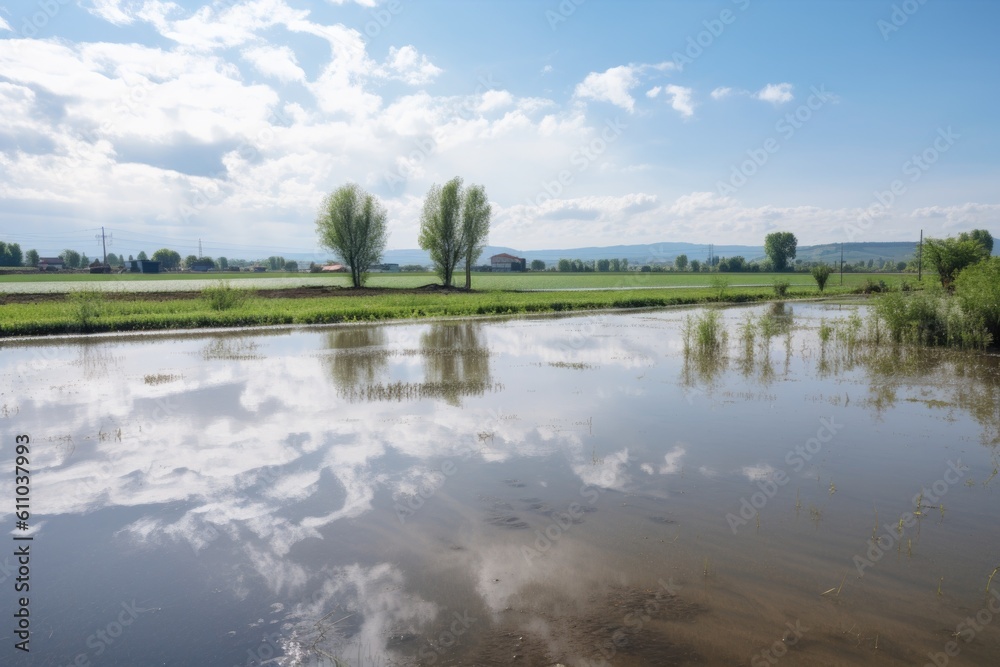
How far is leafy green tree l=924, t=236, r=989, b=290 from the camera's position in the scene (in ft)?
122

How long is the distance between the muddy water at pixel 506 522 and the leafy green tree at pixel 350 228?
40.0 m

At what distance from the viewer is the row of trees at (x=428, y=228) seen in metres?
52.2

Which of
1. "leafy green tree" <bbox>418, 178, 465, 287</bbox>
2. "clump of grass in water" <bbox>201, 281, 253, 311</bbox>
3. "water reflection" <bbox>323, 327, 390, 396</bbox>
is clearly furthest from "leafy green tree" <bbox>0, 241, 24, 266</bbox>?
"water reflection" <bbox>323, 327, 390, 396</bbox>

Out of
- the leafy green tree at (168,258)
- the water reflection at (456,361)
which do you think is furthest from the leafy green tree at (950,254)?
the leafy green tree at (168,258)

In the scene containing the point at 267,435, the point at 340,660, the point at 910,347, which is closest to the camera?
the point at 340,660

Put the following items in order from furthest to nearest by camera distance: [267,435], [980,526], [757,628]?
1. [267,435]
2. [980,526]
3. [757,628]

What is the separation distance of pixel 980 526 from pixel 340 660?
21.0ft

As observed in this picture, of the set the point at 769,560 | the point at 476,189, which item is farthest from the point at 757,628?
the point at 476,189

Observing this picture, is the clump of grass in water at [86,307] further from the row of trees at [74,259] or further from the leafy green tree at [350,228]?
the row of trees at [74,259]

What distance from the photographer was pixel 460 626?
4508 millimetres

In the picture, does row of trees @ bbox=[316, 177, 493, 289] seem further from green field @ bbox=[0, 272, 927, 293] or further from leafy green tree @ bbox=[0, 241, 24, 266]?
leafy green tree @ bbox=[0, 241, 24, 266]

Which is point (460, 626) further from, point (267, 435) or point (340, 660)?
point (267, 435)

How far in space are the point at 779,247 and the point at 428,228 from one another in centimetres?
9171

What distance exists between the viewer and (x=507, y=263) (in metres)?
148
